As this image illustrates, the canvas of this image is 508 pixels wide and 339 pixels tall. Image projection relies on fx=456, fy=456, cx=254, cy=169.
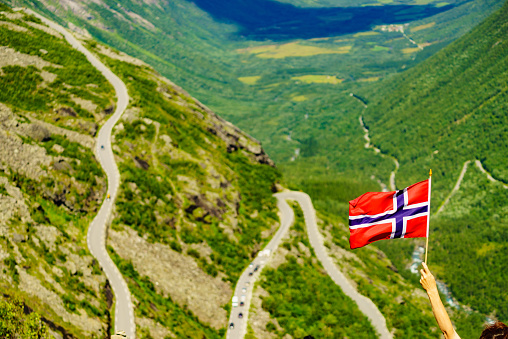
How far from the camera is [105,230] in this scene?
8931cm

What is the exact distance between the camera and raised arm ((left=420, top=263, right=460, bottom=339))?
1467 centimetres

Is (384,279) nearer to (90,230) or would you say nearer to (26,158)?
(90,230)

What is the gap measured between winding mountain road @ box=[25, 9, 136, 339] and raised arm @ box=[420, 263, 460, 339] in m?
57.6

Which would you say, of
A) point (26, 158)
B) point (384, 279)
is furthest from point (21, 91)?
point (384, 279)

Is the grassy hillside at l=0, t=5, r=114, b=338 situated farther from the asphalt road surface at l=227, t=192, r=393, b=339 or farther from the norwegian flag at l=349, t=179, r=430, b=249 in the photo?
the norwegian flag at l=349, t=179, r=430, b=249

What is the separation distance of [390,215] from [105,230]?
67883mm

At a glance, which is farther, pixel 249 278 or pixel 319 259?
pixel 319 259

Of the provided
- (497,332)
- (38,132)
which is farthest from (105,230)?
(497,332)

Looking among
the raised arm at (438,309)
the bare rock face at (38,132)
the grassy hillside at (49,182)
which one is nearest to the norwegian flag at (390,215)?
the raised arm at (438,309)

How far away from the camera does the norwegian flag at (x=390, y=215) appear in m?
33.6

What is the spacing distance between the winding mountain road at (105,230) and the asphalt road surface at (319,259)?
89.1 ft

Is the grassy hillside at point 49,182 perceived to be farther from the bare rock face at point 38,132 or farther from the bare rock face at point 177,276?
the bare rock face at point 177,276

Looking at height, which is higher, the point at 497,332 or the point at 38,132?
the point at 497,332

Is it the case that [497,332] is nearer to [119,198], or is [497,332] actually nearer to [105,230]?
[105,230]
